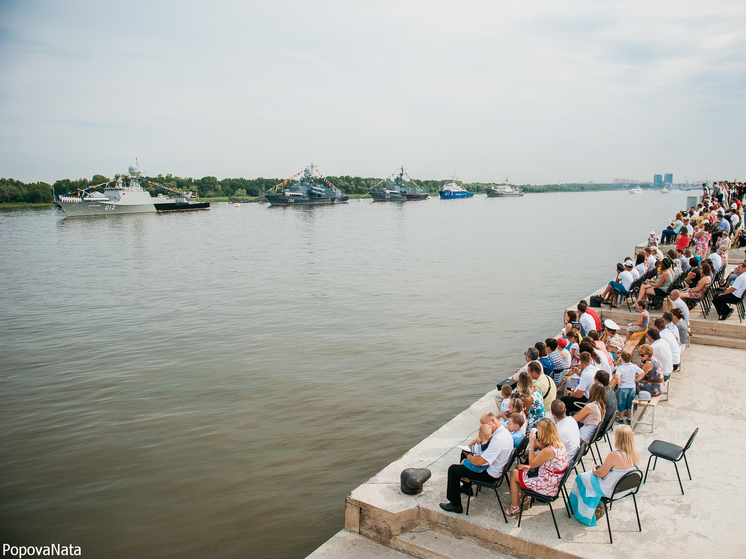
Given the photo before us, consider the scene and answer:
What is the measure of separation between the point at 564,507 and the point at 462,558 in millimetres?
1322

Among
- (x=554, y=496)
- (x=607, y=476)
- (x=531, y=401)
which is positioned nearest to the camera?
(x=607, y=476)

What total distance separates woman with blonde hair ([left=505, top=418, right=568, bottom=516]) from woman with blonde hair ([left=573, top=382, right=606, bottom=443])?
0.82 metres

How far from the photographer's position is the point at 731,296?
34.6 ft

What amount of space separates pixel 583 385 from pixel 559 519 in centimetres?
229

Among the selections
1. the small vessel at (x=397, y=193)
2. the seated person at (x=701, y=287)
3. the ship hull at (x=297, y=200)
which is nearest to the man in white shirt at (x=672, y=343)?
the seated person at (x=701, y=287)

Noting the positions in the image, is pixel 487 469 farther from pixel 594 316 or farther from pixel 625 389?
pixel 594 316

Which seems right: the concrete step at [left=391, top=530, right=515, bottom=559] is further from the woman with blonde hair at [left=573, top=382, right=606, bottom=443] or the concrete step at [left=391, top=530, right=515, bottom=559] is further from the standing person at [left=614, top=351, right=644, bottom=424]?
the standing person at [left=614, top=351, right=644, bottom=424]

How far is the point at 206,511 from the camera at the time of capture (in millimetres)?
6562

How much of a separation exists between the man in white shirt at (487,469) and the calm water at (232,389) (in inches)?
75.8

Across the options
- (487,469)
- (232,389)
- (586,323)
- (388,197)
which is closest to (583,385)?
(487,469)

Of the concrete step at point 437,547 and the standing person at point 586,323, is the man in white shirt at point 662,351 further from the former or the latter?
the concrete step at point 437,547

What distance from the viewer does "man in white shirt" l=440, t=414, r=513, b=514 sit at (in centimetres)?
498

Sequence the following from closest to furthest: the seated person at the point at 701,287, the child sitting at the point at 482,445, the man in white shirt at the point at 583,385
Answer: the child sitting at the point at 482,445
the man in white shirt at the point at 583,385
the seated person at the point at 701,287

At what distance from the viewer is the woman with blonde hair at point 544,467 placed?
4777mm
